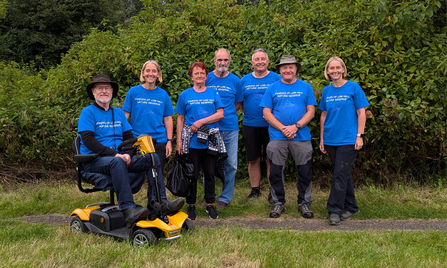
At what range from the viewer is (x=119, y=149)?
15.6 ft

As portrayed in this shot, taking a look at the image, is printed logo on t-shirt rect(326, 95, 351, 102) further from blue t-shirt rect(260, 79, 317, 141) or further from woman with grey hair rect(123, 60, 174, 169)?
woman with grey hair rect(123, 60, 174, 169)

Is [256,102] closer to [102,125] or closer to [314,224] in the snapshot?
[314,224]

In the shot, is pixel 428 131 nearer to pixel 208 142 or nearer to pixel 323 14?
pixel 323 14

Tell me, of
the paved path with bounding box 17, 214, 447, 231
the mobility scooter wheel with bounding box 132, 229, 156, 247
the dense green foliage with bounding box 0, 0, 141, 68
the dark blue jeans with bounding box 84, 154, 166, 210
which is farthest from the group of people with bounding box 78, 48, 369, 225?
the dense green foliage with bounding box 0, 0, 141, 68

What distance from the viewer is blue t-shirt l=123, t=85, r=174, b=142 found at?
5410mm

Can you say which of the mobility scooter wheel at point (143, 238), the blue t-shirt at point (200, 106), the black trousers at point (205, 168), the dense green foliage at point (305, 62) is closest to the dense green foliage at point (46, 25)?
the dense green foliage at point (305, 62)

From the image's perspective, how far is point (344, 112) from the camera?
17.6 ft

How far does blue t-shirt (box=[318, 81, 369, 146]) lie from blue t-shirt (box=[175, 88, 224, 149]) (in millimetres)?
1493

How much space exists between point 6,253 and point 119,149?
1.55 m

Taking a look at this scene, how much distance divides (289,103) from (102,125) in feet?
8.08

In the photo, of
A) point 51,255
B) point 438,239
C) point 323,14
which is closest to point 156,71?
point 51,255

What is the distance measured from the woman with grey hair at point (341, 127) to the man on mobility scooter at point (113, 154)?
84.2 inches

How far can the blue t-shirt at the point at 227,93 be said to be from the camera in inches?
230

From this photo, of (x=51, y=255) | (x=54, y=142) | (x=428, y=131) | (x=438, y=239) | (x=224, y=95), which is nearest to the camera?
(x=51, y=255)
